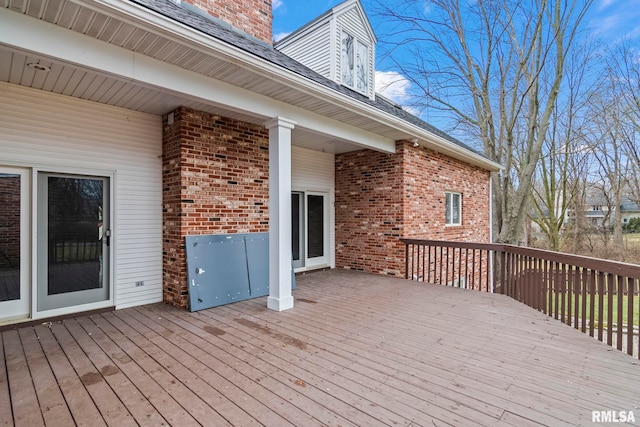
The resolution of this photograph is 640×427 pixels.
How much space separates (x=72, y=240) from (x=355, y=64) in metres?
6.32

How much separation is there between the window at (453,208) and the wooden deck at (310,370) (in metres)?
4.76

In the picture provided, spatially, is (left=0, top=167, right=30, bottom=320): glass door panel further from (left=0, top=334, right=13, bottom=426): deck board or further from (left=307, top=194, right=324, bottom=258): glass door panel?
(left=307, top=194, right=324, bottom=258): glass door panel

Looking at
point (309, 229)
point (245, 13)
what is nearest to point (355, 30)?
point (245, 13)

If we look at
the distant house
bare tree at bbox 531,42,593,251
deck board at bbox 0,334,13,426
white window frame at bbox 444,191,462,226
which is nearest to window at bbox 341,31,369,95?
the distant house

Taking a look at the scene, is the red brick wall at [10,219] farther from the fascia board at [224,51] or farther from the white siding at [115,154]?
the fascia board at [224,51]

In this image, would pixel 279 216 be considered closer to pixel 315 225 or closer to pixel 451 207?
pixel 315 225

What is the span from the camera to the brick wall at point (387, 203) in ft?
22.2

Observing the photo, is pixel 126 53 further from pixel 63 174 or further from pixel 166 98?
pixel 63 174

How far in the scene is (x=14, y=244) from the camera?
3668 millimetres

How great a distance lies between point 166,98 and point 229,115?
36.1 inches

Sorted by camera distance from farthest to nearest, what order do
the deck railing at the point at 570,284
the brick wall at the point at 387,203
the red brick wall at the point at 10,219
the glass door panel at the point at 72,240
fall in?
the brick wall at the point at 387,203 < the glass door panel at the point at 72,240 < the red brick wall at the point at 10,219 < the deck railing at the point at 570,284

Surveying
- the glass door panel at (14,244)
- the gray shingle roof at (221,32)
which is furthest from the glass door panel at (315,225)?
the glass door panel at (14,244)

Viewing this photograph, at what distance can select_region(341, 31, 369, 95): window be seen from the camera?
7.03 metres

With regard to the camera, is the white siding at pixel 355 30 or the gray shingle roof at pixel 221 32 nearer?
the gray shingle roof at pixel 221 32
